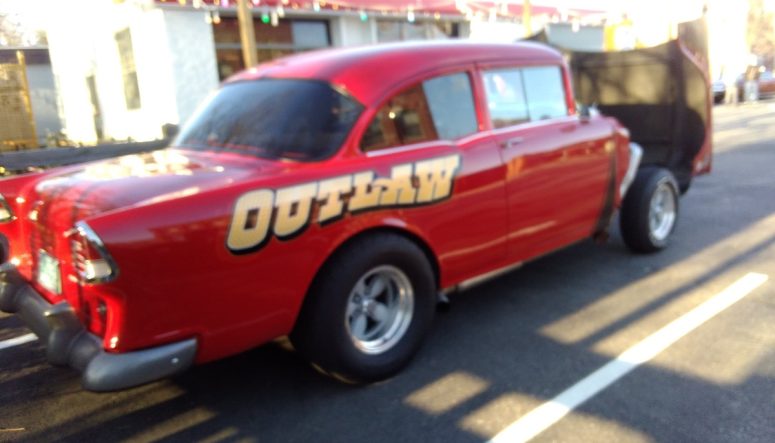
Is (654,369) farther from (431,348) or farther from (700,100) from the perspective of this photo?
(700,100)

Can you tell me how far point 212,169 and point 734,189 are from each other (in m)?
7.11

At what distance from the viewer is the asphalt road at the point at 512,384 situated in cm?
291

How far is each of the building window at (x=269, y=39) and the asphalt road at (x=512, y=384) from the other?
30.1 ft

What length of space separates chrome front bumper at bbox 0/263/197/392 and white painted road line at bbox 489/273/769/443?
1.46 meters

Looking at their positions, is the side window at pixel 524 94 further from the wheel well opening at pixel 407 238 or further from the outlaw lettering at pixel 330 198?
the wheel well opening at pixel 407 238

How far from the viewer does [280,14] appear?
1217 centimetres

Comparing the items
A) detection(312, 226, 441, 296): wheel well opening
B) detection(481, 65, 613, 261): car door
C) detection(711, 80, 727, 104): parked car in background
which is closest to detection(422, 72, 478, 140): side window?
detection(481, 65, 613, 261): car door

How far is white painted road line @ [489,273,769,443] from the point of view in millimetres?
2881

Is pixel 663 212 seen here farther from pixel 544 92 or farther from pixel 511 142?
pixel 511 142

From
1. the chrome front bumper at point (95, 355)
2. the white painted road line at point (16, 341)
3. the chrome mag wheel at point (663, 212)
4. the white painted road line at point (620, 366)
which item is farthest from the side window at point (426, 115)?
the white painted road line at point (16, 341)

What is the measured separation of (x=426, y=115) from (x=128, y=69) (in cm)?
1188

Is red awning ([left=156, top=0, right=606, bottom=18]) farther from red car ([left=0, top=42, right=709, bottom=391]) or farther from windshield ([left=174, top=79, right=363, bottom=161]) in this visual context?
windshield ([left=174, top=79, right=363, bottom=161])

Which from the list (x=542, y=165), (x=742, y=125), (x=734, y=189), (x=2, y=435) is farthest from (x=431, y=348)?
(x=742, y=125)

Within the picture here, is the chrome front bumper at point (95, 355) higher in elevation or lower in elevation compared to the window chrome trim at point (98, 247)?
lower
